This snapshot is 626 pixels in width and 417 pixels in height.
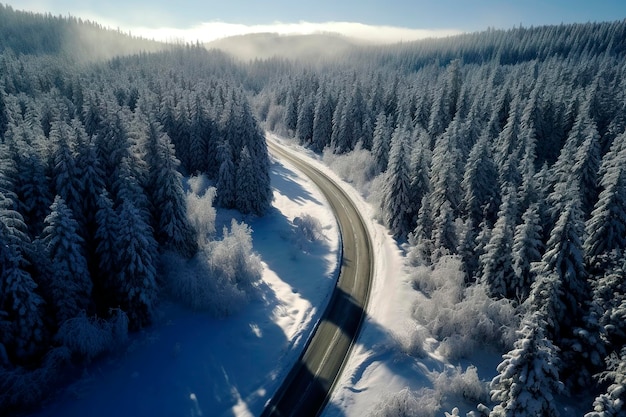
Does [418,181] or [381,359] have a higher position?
[418,181]

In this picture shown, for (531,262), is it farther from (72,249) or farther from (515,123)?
(515,123)

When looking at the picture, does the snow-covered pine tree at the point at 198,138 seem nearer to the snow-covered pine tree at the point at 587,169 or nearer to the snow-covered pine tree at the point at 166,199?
the snow-covered pine tree at the point at 166,199

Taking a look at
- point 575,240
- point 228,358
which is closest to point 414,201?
point 575,240

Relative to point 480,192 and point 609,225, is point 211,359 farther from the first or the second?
point 480,192

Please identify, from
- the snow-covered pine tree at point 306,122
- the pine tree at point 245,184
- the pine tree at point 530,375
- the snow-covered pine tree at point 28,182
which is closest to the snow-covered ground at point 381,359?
the pine tree at point 530,375

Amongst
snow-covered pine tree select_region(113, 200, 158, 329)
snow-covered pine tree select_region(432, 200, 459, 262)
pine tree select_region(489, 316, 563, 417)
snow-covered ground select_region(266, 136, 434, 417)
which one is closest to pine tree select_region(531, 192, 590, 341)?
snow-covered ground select_region(266, 136, 434, 417)

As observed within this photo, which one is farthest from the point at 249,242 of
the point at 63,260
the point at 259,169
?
the point at 63,260
